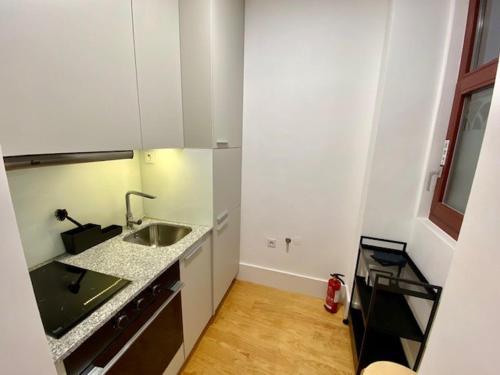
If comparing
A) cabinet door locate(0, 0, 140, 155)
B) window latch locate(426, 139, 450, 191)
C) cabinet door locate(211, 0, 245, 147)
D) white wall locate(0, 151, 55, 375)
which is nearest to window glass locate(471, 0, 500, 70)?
window latch locate(426, 139, 450, 191)

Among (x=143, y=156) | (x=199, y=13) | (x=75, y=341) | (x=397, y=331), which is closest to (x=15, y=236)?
(x=75, y=341)

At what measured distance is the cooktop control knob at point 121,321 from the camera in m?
0.89

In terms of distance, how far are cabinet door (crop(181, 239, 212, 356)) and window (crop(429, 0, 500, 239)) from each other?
151 centimetres

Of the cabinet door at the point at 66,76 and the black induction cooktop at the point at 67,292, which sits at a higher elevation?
the cabinet door at the point at 66,76

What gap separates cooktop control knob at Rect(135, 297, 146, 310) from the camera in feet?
3.24

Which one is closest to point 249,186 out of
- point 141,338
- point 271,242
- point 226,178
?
point 226,178

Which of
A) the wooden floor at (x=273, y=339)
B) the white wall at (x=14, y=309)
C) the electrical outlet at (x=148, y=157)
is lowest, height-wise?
the wooden floor at (x=273, y=339)

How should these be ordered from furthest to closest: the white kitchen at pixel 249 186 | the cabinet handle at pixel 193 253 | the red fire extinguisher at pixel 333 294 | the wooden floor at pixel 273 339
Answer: the red fire extinguisher at pixel 333 294, the wooden floor at pixel 273 339, the cabinet handle at pixel 193 253, the white kitchen at pixel 249 186

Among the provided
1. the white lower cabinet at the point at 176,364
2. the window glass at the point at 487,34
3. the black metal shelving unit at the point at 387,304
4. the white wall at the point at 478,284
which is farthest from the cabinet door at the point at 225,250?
the window glass at the point at 487,34

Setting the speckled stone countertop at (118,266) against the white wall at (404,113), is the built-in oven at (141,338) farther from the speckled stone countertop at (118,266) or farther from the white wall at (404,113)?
the white wall at (404,113)

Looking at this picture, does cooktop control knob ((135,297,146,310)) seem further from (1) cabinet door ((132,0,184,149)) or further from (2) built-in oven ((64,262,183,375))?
(1) cabinet door ((132,0,184,149))

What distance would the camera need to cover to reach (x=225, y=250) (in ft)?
6.38

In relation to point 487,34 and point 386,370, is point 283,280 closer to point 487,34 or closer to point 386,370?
point 386,370

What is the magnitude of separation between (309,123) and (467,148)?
1.01 m
